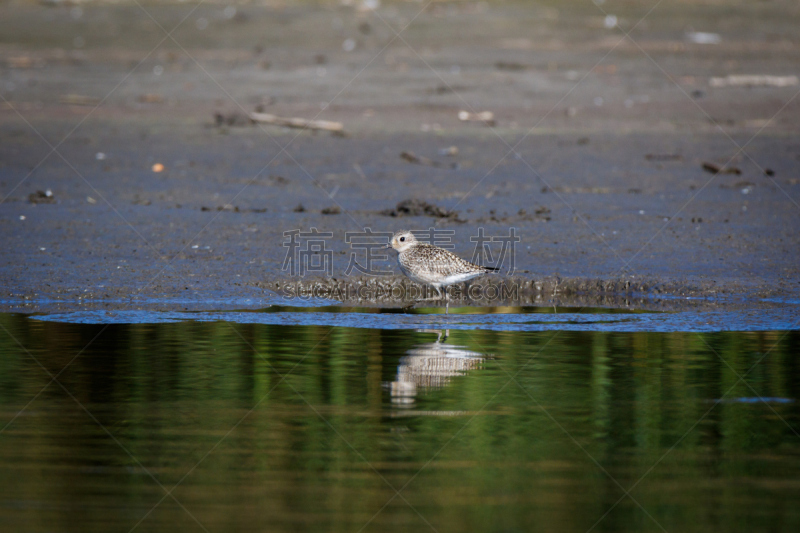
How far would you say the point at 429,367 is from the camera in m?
7.24

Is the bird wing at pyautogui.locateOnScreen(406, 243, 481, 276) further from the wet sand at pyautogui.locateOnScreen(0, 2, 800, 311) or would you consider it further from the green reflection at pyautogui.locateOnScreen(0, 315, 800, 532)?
the green reflection at pyautogui.locateOnScreen(0, 315, 800, 532)

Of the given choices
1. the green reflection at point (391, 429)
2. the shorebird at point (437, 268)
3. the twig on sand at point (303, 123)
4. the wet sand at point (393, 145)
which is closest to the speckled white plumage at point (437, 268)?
the shorebird at point (437, 268)

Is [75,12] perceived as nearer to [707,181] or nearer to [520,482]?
[707,181]

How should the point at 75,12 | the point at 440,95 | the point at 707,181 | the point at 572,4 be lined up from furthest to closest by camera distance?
1. the point at 572,4
2. the point at 75,12
3. the point at 440,95
4. the point at 707,181

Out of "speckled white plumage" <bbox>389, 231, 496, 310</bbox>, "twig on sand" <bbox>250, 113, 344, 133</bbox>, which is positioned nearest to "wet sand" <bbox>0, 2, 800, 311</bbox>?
"twig on sand" <bbox>250, 113, 344, 133</bbox>

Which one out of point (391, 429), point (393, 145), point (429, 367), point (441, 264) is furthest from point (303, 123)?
point (391, 429)

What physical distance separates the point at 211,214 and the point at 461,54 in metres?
13.0

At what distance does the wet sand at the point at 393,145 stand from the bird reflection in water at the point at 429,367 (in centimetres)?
192

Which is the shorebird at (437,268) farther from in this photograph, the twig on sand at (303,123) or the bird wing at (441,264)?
the twig on sand at (303,123)

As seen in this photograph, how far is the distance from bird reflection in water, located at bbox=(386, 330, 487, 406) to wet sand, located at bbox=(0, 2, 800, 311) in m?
1.92

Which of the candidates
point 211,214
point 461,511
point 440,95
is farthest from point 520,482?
point 440,95

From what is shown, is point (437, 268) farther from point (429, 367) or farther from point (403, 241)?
point (429, 367)

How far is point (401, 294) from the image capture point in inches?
402

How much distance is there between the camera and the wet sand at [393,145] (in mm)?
10484
